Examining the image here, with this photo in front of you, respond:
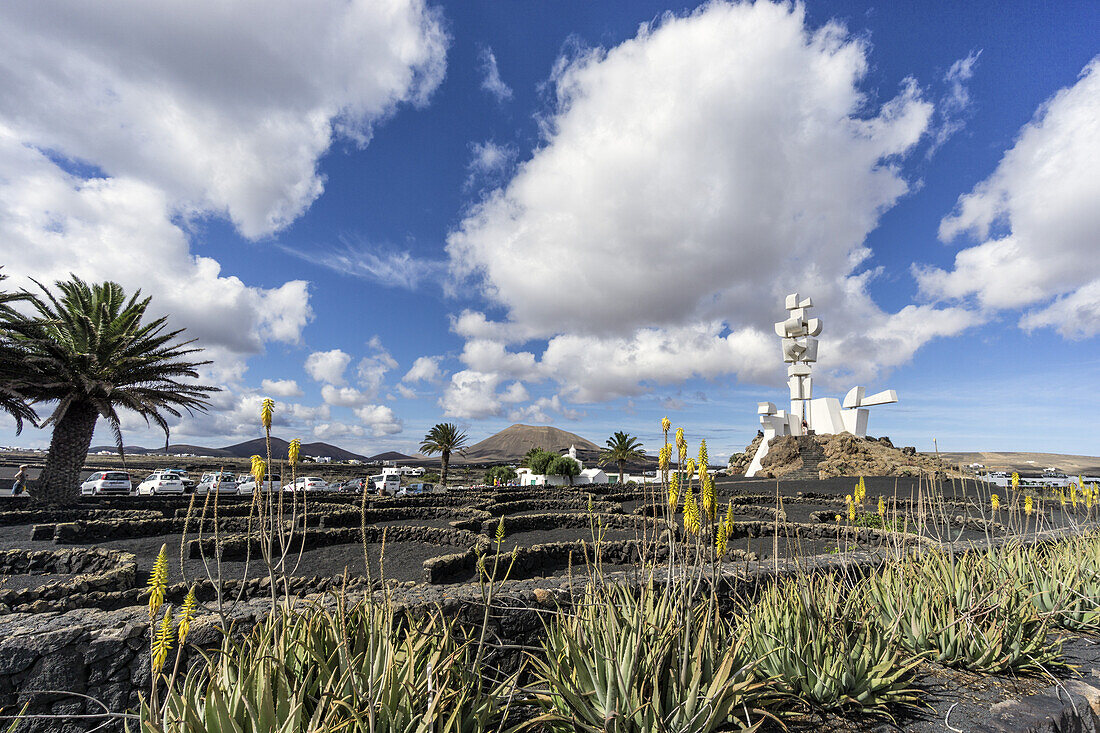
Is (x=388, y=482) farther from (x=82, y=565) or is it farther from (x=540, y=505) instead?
(x=82, y=565)

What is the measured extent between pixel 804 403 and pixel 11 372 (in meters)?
41.2

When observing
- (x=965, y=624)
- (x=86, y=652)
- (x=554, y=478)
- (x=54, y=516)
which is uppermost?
(x=965, y=624)

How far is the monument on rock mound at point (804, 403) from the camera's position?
115 ft

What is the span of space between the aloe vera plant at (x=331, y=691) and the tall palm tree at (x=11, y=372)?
50.1ft

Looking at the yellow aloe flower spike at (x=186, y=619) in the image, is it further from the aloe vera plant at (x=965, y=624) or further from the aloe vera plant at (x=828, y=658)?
the aloe vera plant at (x=965, y=624)

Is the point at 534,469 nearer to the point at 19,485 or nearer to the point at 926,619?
the point at 19,485

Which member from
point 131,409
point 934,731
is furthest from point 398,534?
point 934,731

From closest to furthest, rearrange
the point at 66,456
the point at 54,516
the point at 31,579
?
the point at 31,579
the point at 54,516
the point at 66,456

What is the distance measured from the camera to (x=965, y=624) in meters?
3.55

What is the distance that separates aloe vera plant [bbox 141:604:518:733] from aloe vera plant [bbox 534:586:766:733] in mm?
361

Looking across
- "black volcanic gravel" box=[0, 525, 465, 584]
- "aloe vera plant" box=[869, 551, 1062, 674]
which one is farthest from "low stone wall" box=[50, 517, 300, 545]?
"aloe vera plant" box=[869, 551, 1062, 674]

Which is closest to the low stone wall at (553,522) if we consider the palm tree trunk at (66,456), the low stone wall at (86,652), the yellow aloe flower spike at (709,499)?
the low stone wall at (86,652)

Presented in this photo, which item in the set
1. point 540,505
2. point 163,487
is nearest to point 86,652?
point 540,505

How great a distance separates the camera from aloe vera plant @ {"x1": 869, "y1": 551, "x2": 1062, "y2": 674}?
341cm
